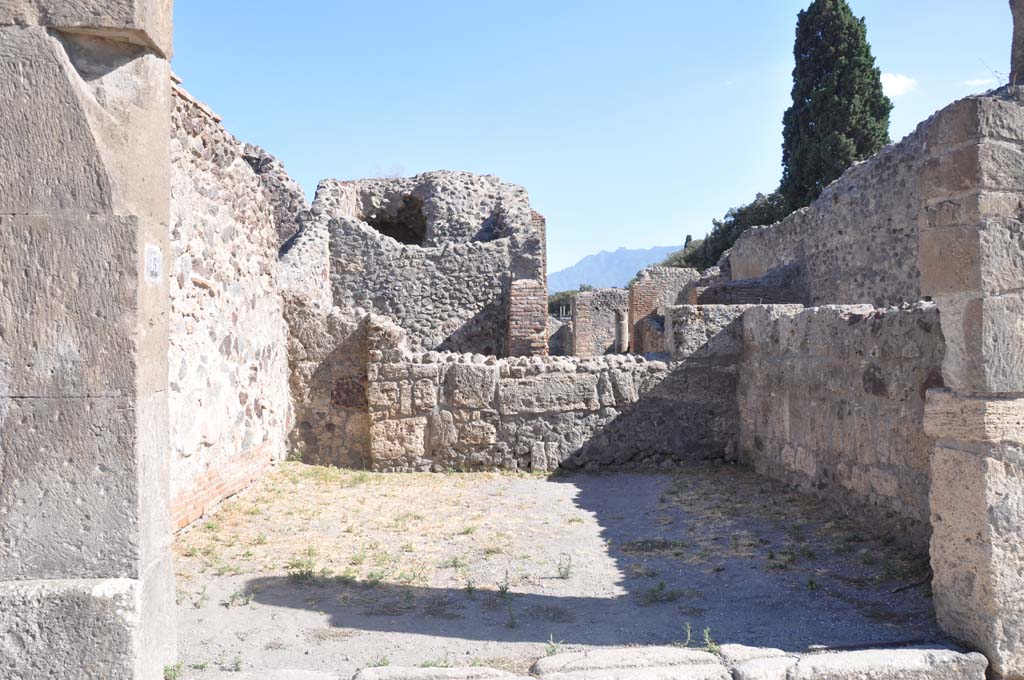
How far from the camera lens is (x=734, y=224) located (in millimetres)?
34906

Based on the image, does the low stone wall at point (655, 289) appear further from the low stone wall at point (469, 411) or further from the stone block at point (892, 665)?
the stone block at point (892, 665)

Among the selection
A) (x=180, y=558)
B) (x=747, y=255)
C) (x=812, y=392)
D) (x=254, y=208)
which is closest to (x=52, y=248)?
(x=180, y=558)

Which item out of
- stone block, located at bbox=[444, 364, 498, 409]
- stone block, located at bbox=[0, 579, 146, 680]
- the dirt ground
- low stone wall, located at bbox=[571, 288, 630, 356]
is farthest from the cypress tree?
stone block, located at bbox=[0, 579, 146, 680]

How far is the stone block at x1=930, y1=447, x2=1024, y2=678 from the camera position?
371 centimetres

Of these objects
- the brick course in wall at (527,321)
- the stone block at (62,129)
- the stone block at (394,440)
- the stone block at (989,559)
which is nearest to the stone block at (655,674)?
the stone block at (989,559)

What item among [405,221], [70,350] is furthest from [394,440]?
[405,221]

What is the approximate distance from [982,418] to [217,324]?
5.90 meters

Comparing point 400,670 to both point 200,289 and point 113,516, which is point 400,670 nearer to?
point 113,516

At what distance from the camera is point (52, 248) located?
3.16m

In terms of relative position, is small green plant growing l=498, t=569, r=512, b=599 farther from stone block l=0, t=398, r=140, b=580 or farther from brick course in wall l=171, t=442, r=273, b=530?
brick course in wall l=171, t=442, r=273, b=530

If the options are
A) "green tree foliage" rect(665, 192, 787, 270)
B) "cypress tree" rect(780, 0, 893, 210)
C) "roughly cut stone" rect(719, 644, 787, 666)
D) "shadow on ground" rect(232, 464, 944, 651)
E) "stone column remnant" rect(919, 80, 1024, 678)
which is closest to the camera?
"roughly cut stone" rect(719, 644, 787, 666)

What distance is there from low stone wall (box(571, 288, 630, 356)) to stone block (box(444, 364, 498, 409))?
1666 cm

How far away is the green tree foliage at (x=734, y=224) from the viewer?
32531 mm

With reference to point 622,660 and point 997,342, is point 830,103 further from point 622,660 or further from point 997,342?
point 622,660
